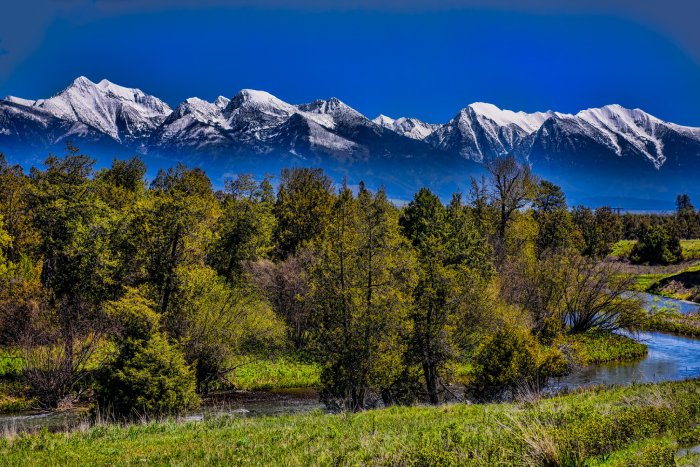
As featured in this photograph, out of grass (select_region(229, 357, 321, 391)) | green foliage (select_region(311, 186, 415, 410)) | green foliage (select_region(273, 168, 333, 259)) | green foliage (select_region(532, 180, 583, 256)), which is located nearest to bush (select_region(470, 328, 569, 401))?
green foliage (select_region(311, 186, 415, 410))

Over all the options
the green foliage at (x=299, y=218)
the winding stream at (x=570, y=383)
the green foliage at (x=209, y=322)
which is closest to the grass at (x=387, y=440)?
the winding stream at (x=570, y=383)

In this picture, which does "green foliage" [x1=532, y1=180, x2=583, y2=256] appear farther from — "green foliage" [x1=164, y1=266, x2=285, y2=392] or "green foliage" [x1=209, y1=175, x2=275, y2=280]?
"green foliage" [x1=164, y1=266, x2=285, y2=392]

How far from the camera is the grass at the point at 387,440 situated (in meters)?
10.9

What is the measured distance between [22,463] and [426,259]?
20478mm

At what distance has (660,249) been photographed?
112 metres

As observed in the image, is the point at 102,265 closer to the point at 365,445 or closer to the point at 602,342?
the point at 365,445

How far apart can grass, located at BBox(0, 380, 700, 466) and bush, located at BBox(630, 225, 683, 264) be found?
109091mm

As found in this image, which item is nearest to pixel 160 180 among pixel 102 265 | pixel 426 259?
pixel 102 265

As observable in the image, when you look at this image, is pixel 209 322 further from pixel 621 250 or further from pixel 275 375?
pixel 621 250

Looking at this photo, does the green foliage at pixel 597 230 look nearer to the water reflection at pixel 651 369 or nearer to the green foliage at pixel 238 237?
the water reflection at pixel 651 369

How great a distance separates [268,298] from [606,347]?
32.5 meters

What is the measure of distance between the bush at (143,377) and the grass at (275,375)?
1179 cm

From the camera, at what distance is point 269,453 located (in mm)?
12492

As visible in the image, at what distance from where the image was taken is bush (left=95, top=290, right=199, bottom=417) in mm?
21938
